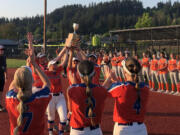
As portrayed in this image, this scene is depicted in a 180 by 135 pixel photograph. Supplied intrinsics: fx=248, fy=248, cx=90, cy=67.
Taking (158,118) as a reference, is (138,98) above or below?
above

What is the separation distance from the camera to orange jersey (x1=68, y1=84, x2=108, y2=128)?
3572mm

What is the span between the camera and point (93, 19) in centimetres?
14850

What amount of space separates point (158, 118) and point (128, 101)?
5.29 m

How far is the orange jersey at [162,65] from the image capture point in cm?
1372

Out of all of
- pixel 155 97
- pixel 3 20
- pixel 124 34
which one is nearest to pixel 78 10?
Answer: pixel 3 20

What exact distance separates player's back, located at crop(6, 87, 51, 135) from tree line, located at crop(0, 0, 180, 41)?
109 metres

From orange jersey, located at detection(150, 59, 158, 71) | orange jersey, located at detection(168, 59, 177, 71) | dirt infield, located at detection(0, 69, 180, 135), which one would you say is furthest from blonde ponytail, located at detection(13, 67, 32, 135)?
orange jersey, located at detection(150, 59, 158, 71)

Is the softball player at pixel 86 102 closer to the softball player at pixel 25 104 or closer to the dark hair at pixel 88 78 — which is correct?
the dark hair at pixel 88 78

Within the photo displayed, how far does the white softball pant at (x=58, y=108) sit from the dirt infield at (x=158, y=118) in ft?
4.84

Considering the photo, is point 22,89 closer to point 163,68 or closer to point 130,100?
point 130,100

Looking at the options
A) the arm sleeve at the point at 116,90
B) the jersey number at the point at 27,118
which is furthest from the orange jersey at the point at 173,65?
the jersey number at the point at 27,118

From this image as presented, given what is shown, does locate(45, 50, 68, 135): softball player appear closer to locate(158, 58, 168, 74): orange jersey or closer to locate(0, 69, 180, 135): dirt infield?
locate(0, 69, 180, 135): dirt infield

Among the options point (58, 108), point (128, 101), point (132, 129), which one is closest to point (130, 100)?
point (128, 101)

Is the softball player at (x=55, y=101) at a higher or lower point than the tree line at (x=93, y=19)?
lower
